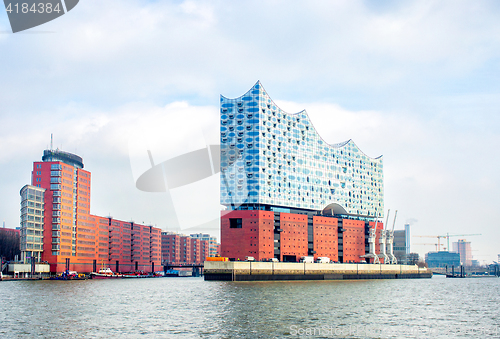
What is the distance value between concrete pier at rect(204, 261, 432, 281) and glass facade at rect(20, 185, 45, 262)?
210ft

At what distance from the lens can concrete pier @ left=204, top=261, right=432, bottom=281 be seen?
128 metres

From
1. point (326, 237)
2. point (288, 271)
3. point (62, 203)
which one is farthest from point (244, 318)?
point (62, 203)

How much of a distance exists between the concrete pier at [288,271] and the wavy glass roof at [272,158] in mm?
16714

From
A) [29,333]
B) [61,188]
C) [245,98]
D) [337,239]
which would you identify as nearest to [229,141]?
[245,98]

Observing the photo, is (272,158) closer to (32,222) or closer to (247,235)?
(247,235)

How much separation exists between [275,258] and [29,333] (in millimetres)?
100249

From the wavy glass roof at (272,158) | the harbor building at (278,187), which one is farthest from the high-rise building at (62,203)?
the wavy glass roof at (272,158)

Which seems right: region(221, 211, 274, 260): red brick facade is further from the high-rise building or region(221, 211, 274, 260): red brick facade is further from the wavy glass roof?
the high-rise building

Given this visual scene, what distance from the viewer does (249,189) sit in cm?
14125

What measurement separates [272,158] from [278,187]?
782 centimetres

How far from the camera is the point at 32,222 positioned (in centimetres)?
16700

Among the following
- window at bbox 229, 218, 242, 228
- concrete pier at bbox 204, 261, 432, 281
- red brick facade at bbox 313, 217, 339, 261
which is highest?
window at bbox 229, 218, 242, 228

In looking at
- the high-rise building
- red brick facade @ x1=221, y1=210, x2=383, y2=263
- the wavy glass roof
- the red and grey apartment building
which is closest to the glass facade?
the red and grey apartment building

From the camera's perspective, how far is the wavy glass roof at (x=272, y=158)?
142 meters
